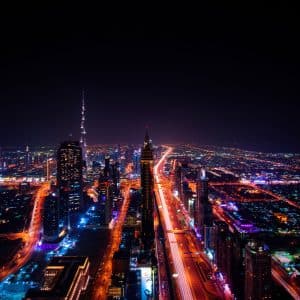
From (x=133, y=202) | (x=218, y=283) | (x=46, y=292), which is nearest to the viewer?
(x=46, y=292)

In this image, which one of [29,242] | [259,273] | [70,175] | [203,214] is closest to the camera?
[259,273]

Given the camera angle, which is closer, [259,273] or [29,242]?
[259,273]

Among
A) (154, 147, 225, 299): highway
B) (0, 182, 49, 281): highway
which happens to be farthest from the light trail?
(0, 182, 49, 281): highway

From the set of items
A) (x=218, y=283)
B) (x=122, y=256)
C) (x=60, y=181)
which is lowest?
(x=218, y=283)

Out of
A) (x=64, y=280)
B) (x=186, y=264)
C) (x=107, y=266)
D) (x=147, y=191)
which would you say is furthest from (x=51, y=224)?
(x=186, y=264)

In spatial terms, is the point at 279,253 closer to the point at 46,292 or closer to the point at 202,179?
the point at 202,179

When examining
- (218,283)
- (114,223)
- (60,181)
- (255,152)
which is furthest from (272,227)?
(255,152)

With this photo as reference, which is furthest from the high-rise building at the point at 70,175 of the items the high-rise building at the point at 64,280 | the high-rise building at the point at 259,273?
the high-rise building at the point at 259,273

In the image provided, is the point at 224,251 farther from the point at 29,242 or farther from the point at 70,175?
the point at 70,175
